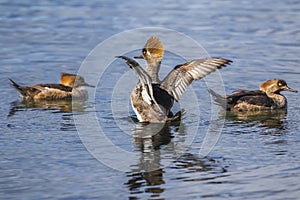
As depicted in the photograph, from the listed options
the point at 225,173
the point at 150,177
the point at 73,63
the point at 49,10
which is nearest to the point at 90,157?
the point at 150,177

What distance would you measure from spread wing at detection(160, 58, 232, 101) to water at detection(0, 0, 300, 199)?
608mm

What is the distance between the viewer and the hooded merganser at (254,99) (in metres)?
11.5

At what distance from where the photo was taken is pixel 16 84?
12125mm

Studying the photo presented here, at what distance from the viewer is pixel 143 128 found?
34.3 ft

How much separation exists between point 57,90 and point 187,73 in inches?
120

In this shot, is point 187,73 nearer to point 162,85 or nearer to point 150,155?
point 162,85

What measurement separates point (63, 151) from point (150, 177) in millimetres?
Result: 1507

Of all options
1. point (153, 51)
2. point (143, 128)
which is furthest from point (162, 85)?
point (143, 128)

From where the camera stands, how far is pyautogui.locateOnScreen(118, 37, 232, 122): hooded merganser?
1029 centimetres

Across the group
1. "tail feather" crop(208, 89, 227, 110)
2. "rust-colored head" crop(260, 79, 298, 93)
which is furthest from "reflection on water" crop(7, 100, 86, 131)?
"rust-colored head" crop(260, 79, 298, 93)

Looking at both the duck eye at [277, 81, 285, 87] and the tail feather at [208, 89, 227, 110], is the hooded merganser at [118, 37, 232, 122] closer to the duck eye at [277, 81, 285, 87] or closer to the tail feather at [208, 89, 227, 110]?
the tail feather at [208, 89, 227, 110]

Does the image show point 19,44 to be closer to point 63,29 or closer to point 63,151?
point 63,29

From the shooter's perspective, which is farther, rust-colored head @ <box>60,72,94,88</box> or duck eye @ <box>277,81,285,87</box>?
rust-colored head @ <box>60,72,94,88</box>

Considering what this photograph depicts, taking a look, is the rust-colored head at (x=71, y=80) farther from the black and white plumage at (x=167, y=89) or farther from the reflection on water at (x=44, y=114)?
the black and white plumage at (x=167, y=89)
